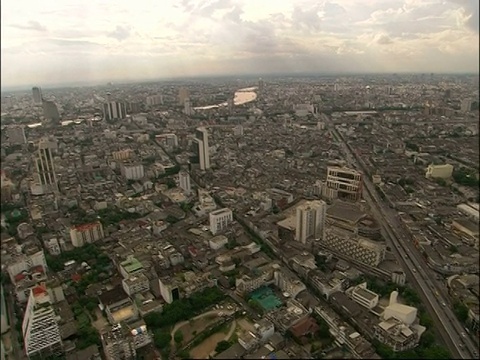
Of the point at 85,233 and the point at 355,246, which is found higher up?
the point at 355,246

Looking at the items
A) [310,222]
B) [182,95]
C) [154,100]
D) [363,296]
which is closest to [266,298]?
[363,296]

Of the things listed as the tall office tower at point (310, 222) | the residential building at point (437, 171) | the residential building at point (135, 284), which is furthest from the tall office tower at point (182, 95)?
the residential building at point (437, 171)

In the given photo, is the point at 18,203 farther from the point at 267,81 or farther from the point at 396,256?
the point at 396,256

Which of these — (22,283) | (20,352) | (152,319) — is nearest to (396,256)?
(152,319)

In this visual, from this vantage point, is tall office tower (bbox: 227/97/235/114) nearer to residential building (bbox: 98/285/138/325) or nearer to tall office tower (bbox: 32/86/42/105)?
tall office tower (bbox: 32/86/42/105)

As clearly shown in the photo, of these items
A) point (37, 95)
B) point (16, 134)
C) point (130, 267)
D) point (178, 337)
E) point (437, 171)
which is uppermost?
point (37, 95)

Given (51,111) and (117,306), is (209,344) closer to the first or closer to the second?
(117,306)

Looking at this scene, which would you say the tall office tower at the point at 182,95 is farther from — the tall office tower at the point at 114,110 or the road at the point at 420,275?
the road at the point at 420,275
